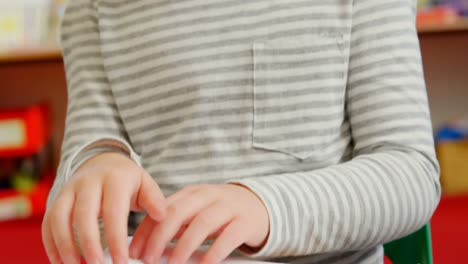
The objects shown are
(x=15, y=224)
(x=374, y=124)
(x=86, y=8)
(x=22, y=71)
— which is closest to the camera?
(x=374, y=124)

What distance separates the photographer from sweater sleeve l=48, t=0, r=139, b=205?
64 cm

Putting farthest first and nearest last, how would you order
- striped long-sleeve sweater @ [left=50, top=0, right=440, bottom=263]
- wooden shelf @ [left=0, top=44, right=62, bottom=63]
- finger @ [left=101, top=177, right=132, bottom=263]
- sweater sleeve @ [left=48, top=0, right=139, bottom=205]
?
1. wooden shelf @ [left=0, top=44, right=62, bottom=63]
2. sweater sleeve @ [left=48, top=0, right=139, bottom=205]
3. striped long-sleeve sweater @ [left=50, top=0, right=440, bottom=263]
4. finger @ [left=101, top=177, right=132, bottom=263]

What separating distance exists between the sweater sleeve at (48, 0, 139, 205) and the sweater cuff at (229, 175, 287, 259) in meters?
0.18

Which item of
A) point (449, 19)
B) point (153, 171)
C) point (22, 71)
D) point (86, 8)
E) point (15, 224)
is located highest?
point (86, 8)

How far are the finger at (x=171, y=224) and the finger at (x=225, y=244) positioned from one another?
22 mm

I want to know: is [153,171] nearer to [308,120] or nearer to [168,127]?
[168,127]

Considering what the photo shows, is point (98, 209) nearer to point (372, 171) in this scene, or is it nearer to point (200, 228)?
point (200, 228)

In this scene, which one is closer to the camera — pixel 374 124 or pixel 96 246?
pixel 96 246

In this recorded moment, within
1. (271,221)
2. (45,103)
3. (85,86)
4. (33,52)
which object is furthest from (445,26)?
(271,221)

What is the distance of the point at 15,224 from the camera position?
1599 millimetres

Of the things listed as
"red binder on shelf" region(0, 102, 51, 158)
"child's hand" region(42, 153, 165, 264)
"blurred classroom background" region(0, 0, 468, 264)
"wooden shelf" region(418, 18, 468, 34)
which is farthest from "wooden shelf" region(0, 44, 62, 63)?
"child's hand" region(42, 153, 165, 264)

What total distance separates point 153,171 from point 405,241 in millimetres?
250

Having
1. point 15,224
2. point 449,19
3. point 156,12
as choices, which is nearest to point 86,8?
point 156,12

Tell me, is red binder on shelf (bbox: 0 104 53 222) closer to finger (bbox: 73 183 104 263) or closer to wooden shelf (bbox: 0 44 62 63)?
wooden shelf (bbox: 0 44 62 63)
